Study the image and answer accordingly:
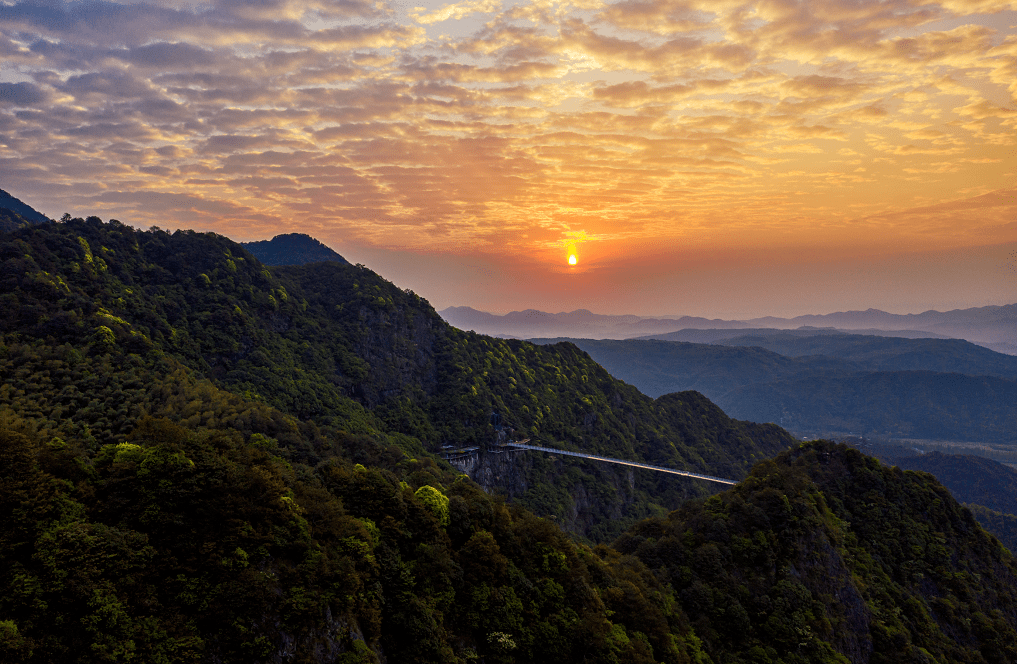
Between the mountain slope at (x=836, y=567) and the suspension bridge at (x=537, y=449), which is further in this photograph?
the suspension bridge at (x=537, y=449)

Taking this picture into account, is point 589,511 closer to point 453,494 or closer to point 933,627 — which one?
point 933,627

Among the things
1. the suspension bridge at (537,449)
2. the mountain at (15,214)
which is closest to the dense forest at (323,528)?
the suspension bridge at (537,449)

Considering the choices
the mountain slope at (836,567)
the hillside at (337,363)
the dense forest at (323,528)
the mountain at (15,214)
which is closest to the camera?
the dense forest at (323,528)

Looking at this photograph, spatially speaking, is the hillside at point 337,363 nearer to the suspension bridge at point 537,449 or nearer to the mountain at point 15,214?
the suspension bridge at point 537,449

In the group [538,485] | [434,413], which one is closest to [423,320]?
[434,413]

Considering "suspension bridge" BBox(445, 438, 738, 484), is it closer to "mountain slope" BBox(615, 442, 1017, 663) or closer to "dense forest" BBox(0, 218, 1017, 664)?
"dense forest" BBox(0, 218, 1017, 664)

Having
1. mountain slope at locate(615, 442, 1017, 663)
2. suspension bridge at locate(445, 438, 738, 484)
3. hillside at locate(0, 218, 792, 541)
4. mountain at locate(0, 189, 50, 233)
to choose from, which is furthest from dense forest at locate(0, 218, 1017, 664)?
mountain at locate(0, 189, 50, 233)

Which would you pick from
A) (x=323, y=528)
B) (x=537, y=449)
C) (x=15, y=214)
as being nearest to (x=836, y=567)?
(x=323, y=528)
